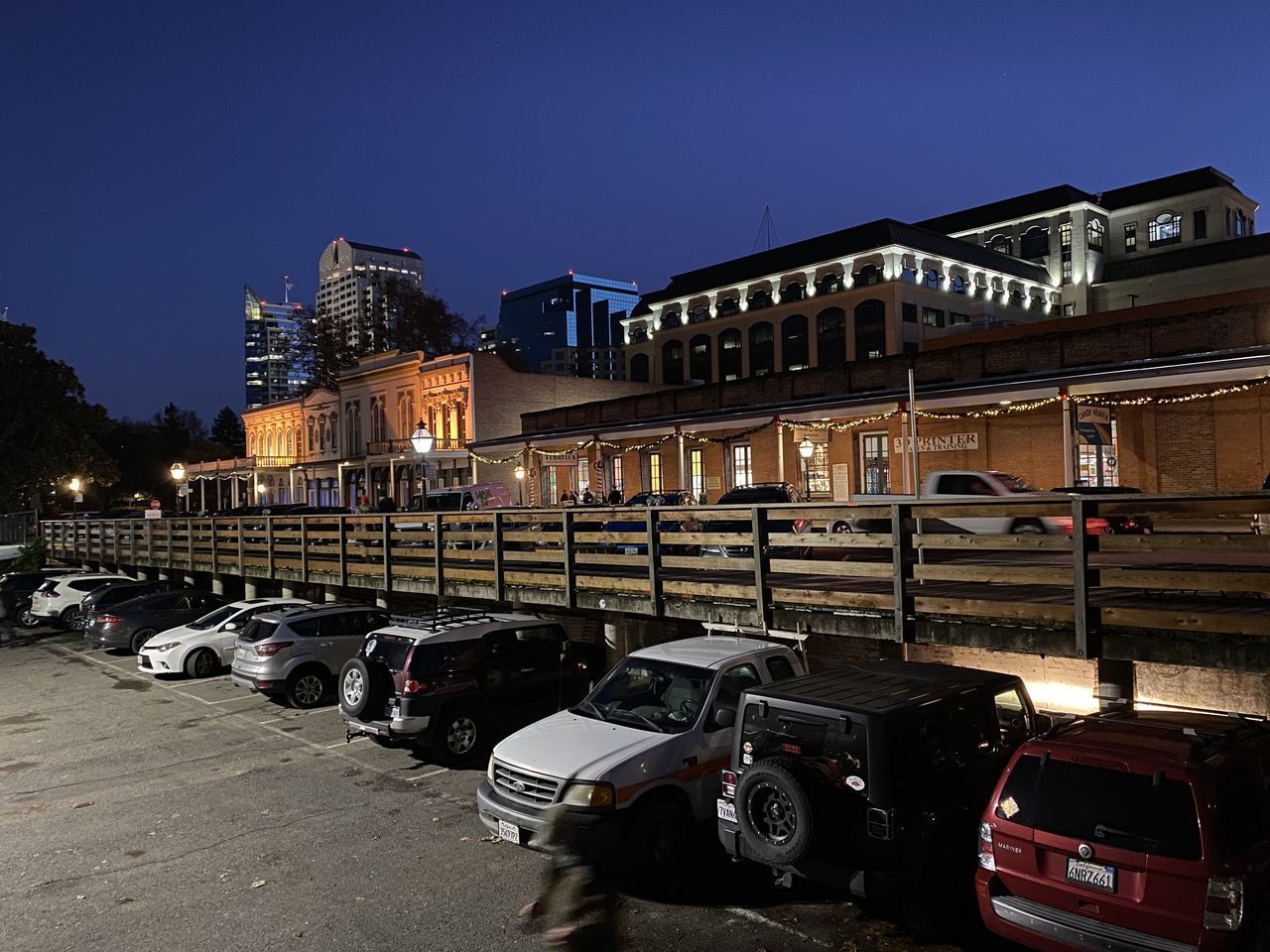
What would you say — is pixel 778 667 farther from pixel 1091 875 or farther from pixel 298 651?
pixel 298 651

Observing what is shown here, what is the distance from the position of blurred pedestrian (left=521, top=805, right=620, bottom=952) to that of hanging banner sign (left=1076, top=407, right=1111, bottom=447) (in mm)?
18660

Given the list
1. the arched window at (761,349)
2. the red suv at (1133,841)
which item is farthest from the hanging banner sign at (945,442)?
the arched window at (761,349)

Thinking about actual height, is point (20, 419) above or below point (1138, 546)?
above

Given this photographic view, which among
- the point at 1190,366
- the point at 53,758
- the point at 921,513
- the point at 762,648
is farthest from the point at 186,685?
the point at 1190,366

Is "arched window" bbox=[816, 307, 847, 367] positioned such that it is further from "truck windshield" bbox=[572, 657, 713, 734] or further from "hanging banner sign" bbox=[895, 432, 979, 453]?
"truck windshield" bbox=[572, 657, 713, 734]

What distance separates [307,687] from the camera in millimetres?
15391

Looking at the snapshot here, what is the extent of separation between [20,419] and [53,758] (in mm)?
41042

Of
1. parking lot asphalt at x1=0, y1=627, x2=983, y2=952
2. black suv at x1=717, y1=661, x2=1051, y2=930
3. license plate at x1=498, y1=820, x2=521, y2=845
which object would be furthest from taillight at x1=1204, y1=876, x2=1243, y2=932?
license plate at x1=498, y1=820, x2=521, y2=845

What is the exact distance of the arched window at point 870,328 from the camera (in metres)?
58.7

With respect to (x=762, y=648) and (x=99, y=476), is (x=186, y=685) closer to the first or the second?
(x=762, y=648)

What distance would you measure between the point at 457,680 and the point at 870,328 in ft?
172

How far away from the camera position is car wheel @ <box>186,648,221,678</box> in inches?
720

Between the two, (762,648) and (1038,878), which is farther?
(762,648)

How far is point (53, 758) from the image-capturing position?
12.8 metres
